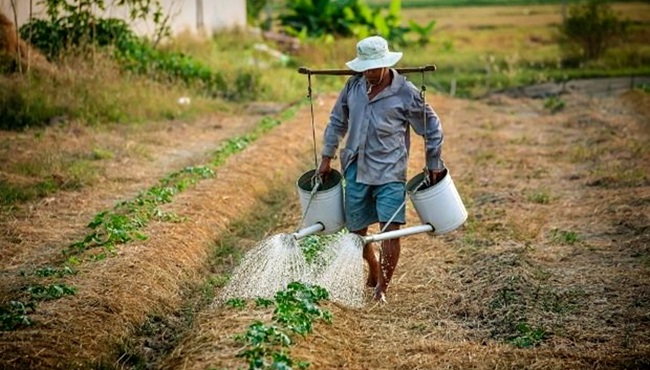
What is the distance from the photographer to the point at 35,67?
1516 cm

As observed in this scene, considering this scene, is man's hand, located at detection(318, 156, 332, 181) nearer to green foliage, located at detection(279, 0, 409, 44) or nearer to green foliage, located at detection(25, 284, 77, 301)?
green foliage, located at detection(25, 284, 77, 301)

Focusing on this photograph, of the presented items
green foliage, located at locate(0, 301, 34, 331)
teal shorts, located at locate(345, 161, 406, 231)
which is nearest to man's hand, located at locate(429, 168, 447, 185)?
teal shorts, located at locate(345, 161, 406, 231)

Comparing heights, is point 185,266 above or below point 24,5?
below

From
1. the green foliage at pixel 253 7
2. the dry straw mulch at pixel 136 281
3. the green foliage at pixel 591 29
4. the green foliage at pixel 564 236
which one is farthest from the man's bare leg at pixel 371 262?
the green foliage at pixel 253 7

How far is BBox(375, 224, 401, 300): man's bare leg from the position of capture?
6957mm

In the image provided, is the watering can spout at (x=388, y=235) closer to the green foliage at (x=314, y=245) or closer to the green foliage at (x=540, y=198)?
the green foliage at (x=314, y=245)

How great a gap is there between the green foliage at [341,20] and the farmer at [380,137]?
20.2 m

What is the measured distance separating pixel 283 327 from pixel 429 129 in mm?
1837

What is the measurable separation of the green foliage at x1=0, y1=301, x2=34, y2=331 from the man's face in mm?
2525

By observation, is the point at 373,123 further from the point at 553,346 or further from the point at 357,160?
the point at 553,346

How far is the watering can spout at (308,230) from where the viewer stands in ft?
22.2

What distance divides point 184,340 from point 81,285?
127 centimetres

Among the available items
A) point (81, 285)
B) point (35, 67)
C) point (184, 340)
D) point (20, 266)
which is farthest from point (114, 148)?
point (184, 340)

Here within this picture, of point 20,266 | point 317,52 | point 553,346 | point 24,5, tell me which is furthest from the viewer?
point 317,52
